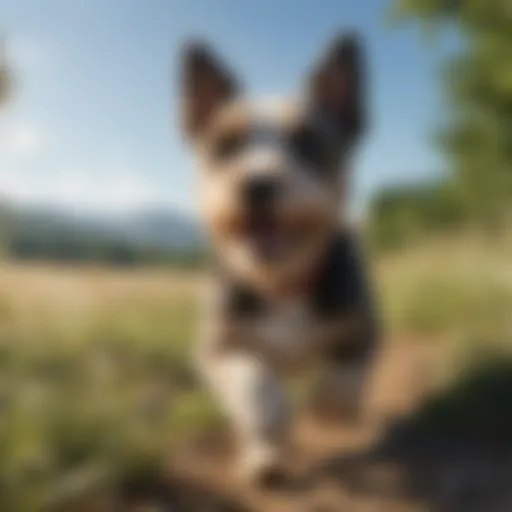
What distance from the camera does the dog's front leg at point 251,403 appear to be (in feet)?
2.45

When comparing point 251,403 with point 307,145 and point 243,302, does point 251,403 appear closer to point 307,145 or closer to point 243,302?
point 243,302

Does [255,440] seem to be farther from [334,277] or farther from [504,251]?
[504,251]

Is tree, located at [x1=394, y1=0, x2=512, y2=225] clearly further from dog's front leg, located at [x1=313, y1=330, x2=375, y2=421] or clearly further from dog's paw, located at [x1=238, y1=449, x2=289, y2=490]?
dog's paw, located at [x1=238, y1=449, x2=289, y2=490]

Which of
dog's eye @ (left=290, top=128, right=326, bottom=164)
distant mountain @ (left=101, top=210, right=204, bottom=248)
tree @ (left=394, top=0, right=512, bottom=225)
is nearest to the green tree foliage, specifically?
tree @ (left=394, top=0, right=512, bottom=225)

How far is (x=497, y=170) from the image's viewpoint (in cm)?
85

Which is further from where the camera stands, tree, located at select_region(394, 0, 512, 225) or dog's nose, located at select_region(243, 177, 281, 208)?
tree, located at select_region(394, 0, 512, 225)

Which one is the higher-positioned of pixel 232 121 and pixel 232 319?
pixel 232 121

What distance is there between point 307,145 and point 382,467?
11.7 inches

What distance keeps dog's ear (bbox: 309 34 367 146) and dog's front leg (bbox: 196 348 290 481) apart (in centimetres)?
23

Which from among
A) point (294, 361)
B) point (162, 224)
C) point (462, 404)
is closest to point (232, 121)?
point (162, 224)

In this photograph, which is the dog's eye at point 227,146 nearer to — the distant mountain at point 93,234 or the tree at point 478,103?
the distant mountain at point 93,234

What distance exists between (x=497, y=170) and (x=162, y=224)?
336 mm

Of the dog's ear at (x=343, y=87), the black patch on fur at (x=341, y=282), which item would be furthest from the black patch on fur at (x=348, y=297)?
the dog's ear at (x=343, y=87)

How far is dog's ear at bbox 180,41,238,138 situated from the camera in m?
0.78
